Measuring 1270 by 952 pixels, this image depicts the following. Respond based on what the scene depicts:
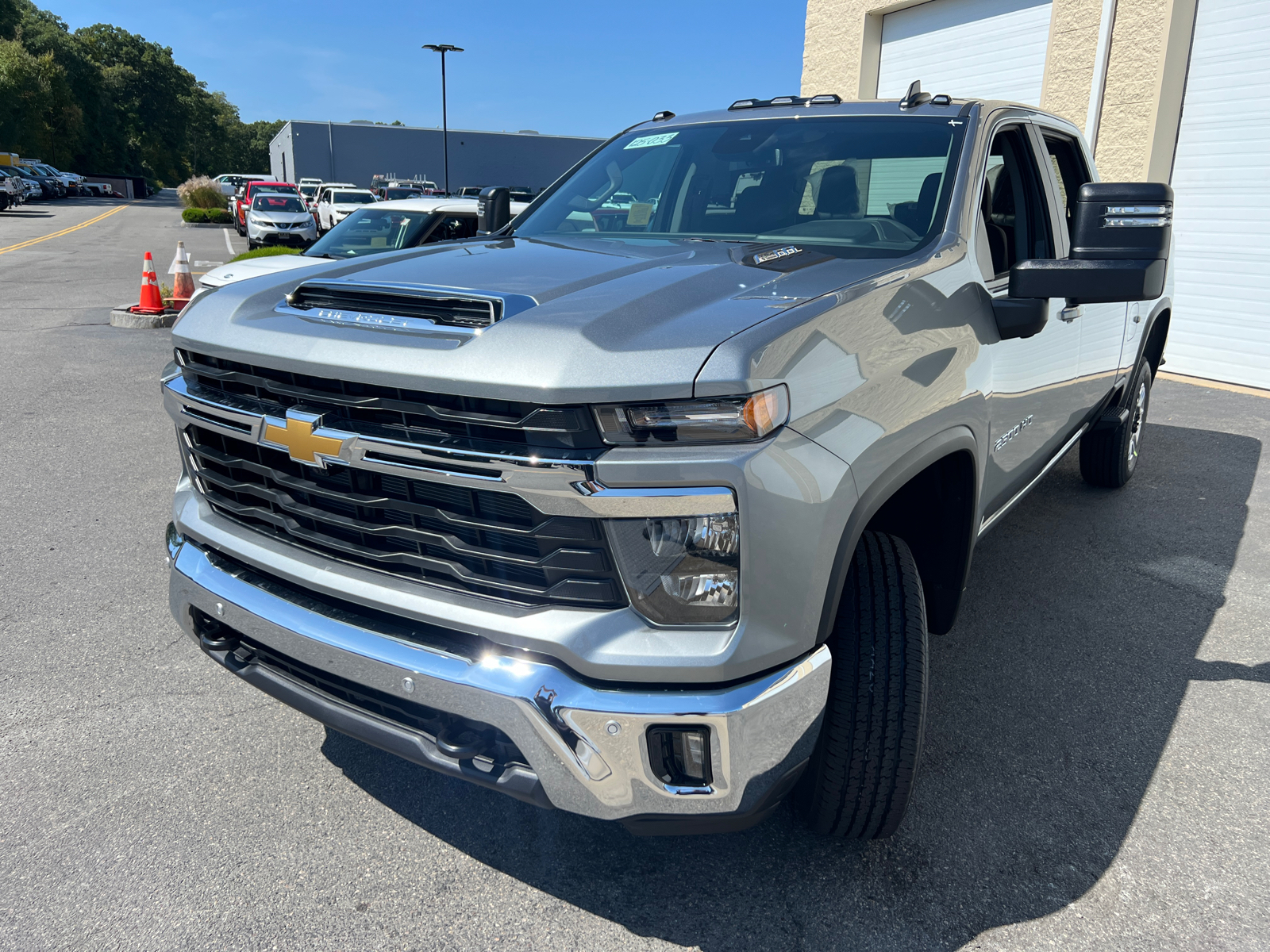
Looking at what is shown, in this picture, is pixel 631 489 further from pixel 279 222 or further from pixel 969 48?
pixel 279 222

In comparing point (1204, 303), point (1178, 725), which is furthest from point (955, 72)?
point (1178, 725)

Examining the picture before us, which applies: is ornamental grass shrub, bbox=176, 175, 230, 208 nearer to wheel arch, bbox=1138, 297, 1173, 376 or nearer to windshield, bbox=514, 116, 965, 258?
wheel arch, bbox=1138, 297, 1173, 376

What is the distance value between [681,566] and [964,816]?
131 centimetres

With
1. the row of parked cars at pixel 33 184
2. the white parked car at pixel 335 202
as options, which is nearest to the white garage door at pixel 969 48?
the white parked car at pixel 335 202

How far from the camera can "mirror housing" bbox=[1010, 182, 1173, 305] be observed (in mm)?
2268

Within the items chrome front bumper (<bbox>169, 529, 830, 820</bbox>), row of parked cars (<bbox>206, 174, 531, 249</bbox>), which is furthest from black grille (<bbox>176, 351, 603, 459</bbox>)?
row of parked cars (<bbox>206, 174, 531, 249</bbox>)

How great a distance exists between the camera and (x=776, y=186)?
3.04 metres

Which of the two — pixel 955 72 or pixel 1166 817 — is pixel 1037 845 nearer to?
pixel 1166 817

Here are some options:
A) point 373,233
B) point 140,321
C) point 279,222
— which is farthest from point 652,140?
point 279,222

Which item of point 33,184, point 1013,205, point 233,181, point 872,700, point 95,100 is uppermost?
point 95,100

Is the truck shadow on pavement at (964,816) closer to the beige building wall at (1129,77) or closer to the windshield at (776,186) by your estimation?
the windshield at (776,186)

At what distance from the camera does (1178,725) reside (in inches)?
116

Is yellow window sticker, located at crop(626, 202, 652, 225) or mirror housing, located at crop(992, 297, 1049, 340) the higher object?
yellow window sticker, located at crop(626, 202, 652, 225)

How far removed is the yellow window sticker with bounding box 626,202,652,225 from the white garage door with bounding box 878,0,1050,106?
8.00m
